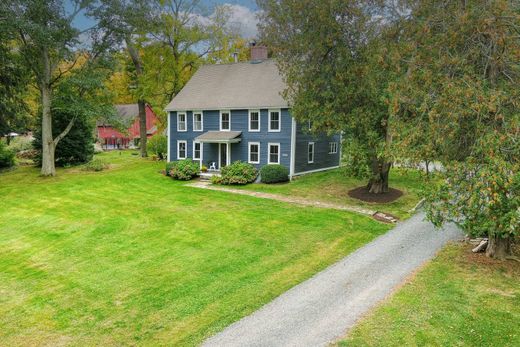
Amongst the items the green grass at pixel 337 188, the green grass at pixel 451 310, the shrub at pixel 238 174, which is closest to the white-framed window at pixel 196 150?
the shrub at pixel 238 174

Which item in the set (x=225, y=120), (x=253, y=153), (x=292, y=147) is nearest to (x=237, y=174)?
(x=253, y=153)

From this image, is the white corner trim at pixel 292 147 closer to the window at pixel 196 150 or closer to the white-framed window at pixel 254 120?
the white-framed window at pixel 254 120

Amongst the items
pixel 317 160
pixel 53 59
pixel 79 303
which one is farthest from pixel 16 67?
pixel 79 303

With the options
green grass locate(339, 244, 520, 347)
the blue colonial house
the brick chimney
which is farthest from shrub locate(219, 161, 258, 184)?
green grass locate(339, 244, 520, 347)

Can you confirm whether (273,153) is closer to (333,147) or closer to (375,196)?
(333,147)

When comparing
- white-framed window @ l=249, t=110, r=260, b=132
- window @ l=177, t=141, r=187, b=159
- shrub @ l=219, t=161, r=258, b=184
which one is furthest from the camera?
window @ l=177, t=141, r=187, b=159

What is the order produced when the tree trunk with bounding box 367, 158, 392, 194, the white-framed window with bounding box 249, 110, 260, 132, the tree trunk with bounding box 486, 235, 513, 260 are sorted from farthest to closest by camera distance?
1. the white-framed window with bounding box 249, 110, 260, 132
2. the tree trunk with bounding box 367, 158, 392, 194
3. the tree trunk with bounding box 486, 235, 513, 260

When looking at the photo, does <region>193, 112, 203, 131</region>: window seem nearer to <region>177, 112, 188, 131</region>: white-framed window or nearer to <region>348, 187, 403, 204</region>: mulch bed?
<region>177, 112, 188, 131</region>: white-framed window

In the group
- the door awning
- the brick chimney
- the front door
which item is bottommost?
the front door
